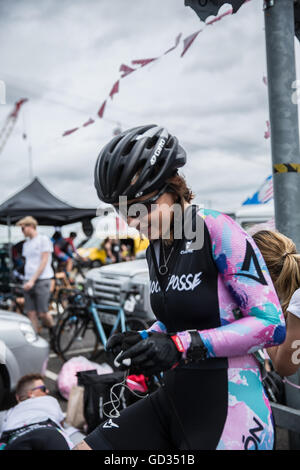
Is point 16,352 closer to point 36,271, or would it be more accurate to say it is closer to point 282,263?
point 36,271

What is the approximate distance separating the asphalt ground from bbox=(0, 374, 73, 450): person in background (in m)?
1.20

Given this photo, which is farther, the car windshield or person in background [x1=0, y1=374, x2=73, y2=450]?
the car windshield

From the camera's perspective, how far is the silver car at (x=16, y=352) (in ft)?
14.3

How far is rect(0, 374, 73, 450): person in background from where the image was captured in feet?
8.06

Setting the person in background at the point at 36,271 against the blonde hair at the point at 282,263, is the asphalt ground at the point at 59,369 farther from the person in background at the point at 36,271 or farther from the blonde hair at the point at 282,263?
the blonde hair at the point at 282,263

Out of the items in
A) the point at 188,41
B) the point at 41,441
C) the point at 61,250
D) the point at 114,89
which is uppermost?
the point at 188,41

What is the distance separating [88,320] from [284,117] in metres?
4.75

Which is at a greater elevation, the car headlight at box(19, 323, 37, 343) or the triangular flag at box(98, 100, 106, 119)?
the triangular flag at box(98, 100, 106, 119)

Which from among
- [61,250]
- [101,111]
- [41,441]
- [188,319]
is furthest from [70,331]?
[61,250]

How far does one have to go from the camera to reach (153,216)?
5.03 ft

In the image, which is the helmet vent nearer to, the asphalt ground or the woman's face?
the woman's face

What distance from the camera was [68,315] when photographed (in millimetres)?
6793

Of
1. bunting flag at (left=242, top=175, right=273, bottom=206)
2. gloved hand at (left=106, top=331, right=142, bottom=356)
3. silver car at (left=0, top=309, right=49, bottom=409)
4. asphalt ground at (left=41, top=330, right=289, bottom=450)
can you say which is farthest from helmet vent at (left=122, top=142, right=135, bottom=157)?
bunting flag at (left=242, top=175, right=273, bottom=206)
